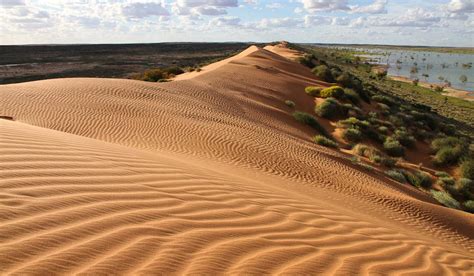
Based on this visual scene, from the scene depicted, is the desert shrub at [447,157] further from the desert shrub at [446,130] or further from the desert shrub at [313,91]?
the desert shrub at [313,91]

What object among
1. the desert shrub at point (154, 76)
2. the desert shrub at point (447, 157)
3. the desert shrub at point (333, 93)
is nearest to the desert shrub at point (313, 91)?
the desert shrub at point (333, 93)

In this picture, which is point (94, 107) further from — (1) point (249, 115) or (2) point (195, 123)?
(1) point (249, 115)

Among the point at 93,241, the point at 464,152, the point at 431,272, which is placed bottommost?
the point at 464,152

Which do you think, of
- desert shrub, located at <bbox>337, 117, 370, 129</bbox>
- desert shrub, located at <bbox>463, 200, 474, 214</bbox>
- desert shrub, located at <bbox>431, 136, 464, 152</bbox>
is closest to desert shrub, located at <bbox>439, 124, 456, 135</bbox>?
desert shrub, located at <bbox>431, 136, 464, 152</bbox>

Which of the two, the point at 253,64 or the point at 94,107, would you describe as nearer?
the point at 94,107

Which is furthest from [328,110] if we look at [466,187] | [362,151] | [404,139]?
[466,187]

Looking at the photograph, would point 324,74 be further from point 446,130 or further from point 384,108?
point 446,130

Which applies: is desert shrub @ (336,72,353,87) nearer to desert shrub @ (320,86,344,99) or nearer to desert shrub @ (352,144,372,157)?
desert shrub @ (320,86,344,99)

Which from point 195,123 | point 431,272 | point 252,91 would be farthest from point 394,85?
point 431,272
